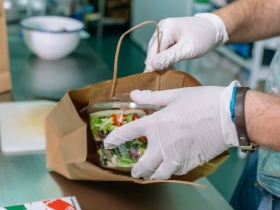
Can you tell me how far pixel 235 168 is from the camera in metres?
2.34

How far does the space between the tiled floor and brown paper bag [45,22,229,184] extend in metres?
1.24

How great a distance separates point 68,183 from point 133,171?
182 millimetres

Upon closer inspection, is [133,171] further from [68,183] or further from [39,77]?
[39,77]

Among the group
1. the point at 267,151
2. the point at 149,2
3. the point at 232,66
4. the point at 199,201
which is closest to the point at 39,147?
the point at 199,201

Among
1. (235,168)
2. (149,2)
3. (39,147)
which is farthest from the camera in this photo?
(149,2)

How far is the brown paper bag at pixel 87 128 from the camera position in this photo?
2.65ft

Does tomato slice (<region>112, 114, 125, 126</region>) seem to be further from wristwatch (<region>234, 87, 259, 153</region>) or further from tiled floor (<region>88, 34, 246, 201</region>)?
tiled floor (<region>88, 34, 246, 201</region>)

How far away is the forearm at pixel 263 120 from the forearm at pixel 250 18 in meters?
0.35

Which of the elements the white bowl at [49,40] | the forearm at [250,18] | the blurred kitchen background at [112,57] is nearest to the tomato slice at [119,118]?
the forearm at [250,18]

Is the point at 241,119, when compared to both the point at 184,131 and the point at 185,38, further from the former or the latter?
the point at 185,38

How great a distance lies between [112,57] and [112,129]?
2896 mm

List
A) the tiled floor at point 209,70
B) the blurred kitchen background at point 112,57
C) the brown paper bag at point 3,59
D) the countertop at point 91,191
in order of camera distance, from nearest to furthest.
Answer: the countertop at point 91,191 → the brown paper bag at point 3,59 → the blurred kitchen background at point 112,57 → the tiled floor at point 209,70

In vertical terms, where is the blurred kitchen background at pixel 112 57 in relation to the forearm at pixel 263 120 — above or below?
below

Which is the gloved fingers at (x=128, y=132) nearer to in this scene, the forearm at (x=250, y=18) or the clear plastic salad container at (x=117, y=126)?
the clear plastic salad container at (x=117, y=126)
